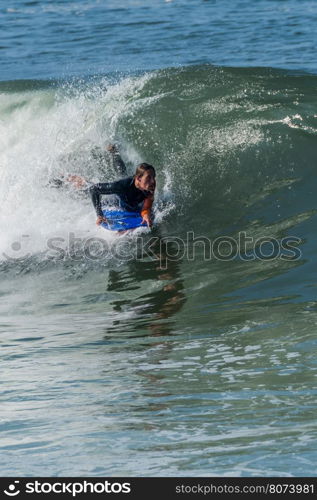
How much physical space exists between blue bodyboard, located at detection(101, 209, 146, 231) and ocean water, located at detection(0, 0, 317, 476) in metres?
0.16

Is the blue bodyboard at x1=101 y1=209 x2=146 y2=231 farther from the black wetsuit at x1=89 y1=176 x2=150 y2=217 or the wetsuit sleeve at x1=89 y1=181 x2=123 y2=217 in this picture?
the wetsuit sleeve at x1=89 y1=181 x2=123 y2=217

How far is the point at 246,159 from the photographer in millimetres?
11422

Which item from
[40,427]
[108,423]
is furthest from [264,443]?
[40,427]

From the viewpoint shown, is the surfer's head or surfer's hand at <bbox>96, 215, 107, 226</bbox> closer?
the surfer's head

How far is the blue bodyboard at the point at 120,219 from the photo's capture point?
9641 mm

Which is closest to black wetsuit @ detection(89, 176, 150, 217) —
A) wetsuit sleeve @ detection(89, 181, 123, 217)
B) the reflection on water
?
wetsuit sleeve @ detection(89, 181, 123, 217)

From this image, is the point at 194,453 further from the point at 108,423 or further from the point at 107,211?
the point at 107,211

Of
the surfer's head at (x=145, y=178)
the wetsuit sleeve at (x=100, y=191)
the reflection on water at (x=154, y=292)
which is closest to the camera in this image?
the reflection on water at (x=154, y=292)

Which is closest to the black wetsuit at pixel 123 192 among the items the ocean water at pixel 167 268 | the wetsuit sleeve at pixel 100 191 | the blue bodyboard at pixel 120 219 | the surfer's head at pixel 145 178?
the wetsuit sleeve at pixel 100 191

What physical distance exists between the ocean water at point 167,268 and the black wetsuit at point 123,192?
0.46m

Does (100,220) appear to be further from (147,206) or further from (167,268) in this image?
(167,268)

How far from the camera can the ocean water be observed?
15.5 ft

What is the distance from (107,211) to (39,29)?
14076mm

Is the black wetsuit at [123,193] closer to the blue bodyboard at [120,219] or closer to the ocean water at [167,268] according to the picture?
the blue bodyboard at [120,219]
